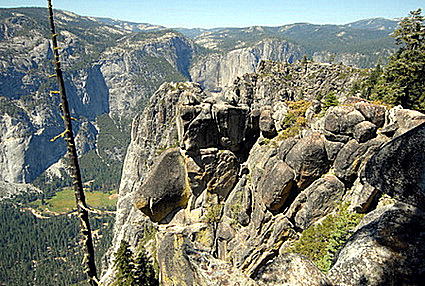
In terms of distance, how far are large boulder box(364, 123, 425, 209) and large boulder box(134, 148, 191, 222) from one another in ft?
79.2

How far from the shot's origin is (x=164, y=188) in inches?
1176

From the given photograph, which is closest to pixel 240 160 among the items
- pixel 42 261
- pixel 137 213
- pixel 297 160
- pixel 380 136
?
pixel 297 160

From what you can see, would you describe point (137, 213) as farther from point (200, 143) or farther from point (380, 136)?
point (380, 136)

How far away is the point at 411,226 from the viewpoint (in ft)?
23.5

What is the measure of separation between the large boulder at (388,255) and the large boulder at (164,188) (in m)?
24.2

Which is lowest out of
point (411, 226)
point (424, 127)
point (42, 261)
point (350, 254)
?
point (42, 261)

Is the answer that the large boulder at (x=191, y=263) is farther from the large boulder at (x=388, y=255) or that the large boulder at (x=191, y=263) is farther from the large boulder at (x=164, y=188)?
the large boulder at (x=164, y=188)

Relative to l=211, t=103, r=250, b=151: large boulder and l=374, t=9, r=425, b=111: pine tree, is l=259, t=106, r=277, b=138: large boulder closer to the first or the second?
l=211, t=103, r=250, b=151: large boulder

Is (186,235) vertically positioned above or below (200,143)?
below

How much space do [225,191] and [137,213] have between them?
4115 cm

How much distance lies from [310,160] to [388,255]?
18.6 meters

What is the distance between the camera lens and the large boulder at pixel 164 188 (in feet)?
97.9

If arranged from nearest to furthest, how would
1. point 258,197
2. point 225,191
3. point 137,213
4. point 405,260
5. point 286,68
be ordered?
point 405,260
point 258,197
point 225,191
point 137,213
point 286,68

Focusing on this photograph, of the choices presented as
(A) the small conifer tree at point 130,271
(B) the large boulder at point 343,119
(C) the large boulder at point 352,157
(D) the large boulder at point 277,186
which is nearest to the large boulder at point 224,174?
(D) the large boulder at point 277,186
